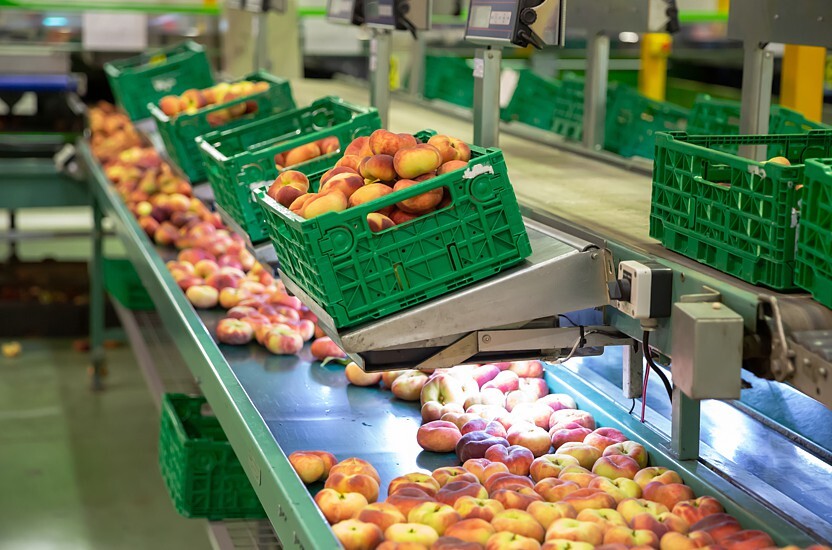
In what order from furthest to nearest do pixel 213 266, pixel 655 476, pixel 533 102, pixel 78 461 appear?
pixel 533 102 < pixel 78 461 < pixel 213 266 < pixel 655 476

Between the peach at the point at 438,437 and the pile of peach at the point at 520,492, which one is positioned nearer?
the pile of peach at the point at 520,492

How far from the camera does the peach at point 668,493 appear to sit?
1.97m

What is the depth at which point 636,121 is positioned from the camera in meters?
4.94

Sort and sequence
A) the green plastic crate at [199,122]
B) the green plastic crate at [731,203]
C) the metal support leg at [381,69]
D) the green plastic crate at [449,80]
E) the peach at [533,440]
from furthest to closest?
the green plastic crate at [449,80]
the green plastic crate at [199,122]
the metal support leg at [381,69]
the peach at [533,440]
the green plastic crate at [731,203]

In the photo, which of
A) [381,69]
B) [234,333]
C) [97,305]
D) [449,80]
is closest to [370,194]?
[234,333]

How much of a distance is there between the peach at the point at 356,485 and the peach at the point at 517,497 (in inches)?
9.0

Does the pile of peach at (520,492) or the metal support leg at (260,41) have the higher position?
the metal support leg at (260,41)

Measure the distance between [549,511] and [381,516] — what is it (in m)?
0.28

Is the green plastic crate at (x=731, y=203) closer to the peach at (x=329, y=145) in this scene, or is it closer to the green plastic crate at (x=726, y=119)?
the peach at (x=329, y=145)

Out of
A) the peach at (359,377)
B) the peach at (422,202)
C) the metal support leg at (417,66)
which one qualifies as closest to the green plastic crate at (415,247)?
the peach at (422,202)

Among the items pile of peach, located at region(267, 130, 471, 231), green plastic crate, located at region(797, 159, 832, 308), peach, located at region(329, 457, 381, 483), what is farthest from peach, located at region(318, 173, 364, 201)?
green plastic crate, located at region(797, 159, 832, 308)

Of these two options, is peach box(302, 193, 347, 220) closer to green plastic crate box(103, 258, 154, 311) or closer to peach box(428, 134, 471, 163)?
peach box(428, 134, 471, 163)

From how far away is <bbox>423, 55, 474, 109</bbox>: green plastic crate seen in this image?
654 cm

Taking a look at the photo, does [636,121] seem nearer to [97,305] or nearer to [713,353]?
[97,305]
